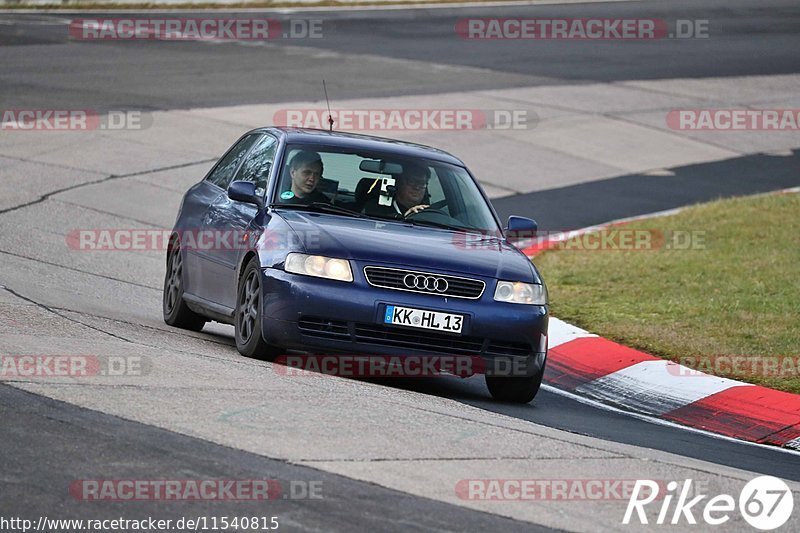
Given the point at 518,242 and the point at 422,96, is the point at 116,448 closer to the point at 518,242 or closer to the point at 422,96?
the point at 518,242

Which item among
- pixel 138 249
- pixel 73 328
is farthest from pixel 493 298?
pixel 138 249

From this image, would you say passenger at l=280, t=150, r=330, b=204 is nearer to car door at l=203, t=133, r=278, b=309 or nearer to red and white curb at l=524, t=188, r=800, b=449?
car door at l=203, t=133, r=278, b=309

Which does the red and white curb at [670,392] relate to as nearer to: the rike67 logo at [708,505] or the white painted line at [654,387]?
the white painted line at [654,387]

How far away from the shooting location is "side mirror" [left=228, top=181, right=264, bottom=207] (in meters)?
9.70

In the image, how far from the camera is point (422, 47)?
3011 centimetres

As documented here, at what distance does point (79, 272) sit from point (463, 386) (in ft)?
15.1

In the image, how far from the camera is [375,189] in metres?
9.88
